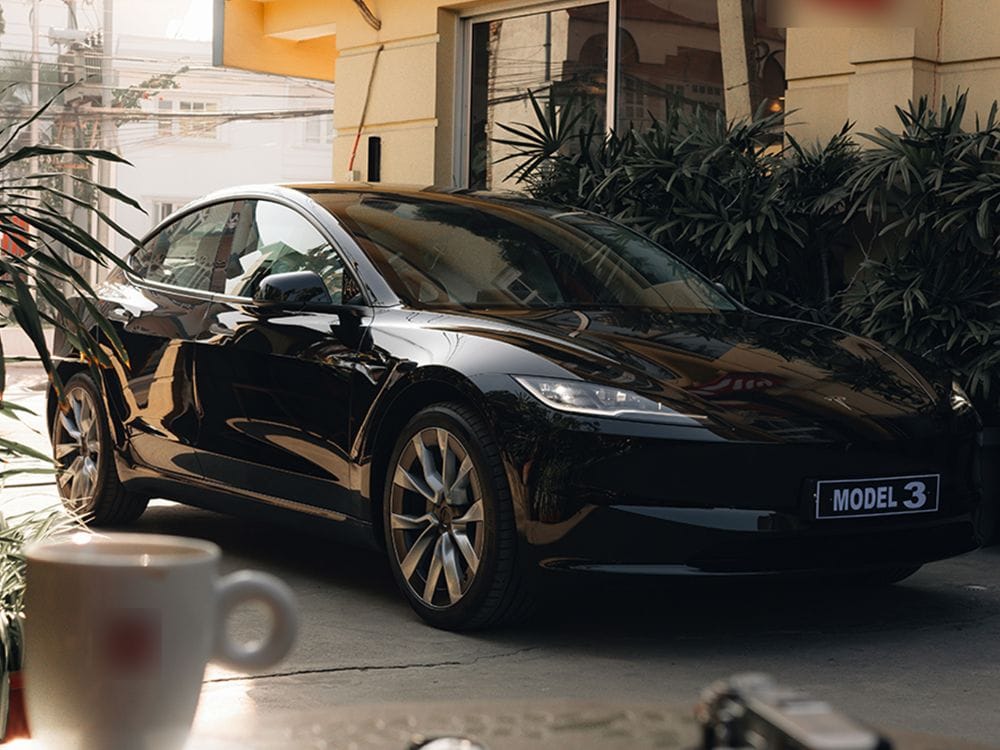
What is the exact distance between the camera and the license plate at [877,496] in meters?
4.90

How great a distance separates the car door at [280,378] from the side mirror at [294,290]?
1.9 inches

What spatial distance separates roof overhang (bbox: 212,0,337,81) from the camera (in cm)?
1445

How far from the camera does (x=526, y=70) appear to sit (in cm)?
1215

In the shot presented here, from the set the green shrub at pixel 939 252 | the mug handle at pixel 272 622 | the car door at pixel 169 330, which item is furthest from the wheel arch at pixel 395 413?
the mug handle at pixel 272 622

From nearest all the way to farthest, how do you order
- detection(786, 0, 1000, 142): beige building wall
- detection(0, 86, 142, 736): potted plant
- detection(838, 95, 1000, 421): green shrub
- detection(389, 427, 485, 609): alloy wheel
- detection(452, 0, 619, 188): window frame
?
detection(0, 86, 142, 736): potted plant
detection(389, 427, 485, 609): alloy wheel
detection(838, 95, 1000, 421): green shrub
detection(786, 0, 1000, 142): beige building wall
detection(452, 0, 619, 188): window frame

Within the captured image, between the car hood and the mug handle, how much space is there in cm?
359

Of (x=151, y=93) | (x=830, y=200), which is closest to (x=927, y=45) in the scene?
(x=830, y=200)

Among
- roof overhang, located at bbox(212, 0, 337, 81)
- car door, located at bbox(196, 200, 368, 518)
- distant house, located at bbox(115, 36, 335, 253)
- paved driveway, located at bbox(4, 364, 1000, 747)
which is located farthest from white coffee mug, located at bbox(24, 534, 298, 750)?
distant house, located at bbox(115, 36, 335, 253)

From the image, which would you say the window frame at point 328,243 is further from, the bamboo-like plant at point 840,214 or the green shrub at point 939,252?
the green shrub at point 939,252

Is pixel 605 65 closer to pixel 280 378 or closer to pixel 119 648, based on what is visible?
pixel 280 378

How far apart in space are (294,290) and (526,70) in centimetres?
678

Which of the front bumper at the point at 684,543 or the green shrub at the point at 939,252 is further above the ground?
the green shrub at the point at 939,252

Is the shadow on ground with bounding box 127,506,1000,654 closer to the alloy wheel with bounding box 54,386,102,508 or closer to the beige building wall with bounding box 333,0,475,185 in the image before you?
the alloy wheel with bounding box 54,386,102,508

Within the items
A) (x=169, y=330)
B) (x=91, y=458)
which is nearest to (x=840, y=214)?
(x=169, y=330)
